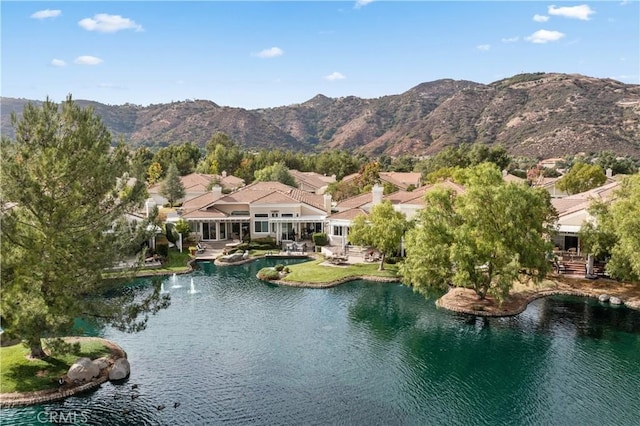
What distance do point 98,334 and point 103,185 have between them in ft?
31.7

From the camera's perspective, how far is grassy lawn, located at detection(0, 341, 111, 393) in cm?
1920

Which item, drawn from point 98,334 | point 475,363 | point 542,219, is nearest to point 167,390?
point 98,334

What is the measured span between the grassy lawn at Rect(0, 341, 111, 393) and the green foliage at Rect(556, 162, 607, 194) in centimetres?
6393

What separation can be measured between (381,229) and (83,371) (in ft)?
74.2

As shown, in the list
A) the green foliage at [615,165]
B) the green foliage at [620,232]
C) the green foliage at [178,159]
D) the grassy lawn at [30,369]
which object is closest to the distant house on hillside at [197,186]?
the green foliage at [178,159]

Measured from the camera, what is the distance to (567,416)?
18266mm

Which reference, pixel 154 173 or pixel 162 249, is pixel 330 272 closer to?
pixel 162 249

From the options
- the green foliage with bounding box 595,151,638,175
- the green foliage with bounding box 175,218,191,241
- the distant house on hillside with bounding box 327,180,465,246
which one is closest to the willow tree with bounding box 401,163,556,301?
the distant house on hillside with bounding box 327,180,465,246

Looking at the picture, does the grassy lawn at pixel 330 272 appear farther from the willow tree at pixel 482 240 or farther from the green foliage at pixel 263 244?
the green foliage at pixel 263 244

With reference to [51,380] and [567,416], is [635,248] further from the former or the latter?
[51,380]

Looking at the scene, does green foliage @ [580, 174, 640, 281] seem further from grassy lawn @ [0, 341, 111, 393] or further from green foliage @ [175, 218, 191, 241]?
green foliage @ [175, 218, 191, 241]

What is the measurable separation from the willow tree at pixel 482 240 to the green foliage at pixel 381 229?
6112 mm

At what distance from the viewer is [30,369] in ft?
66.4

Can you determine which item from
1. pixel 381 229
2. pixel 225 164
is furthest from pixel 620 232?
pixel 225 164
